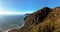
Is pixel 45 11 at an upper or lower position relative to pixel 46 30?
upper

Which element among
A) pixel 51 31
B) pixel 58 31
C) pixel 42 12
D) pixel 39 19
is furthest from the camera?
pixel 42 12

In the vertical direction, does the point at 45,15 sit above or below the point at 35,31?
above

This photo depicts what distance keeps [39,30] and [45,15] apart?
21890mm

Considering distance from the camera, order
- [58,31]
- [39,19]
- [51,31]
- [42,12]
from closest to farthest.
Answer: [58,31] → [51,31] → [39,19] → [42,12]

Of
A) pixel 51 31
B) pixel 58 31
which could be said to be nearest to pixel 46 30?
pixel 51 31

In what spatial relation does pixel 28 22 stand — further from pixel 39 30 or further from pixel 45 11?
pixel 39 30

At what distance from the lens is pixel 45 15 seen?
2660 inches

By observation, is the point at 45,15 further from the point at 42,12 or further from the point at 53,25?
the point at 53,25

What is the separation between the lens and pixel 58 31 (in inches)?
1645

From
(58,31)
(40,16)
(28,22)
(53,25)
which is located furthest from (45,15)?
(58,31)

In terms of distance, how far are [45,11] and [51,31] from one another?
26.4 m

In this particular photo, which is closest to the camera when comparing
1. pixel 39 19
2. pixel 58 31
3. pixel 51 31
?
pixel 58 31

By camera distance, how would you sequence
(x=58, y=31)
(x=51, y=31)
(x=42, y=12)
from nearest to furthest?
(x=58, y=31)
(x=51, y=31)
(x=42, y=12)

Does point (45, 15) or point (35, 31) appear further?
point (45, 15)
